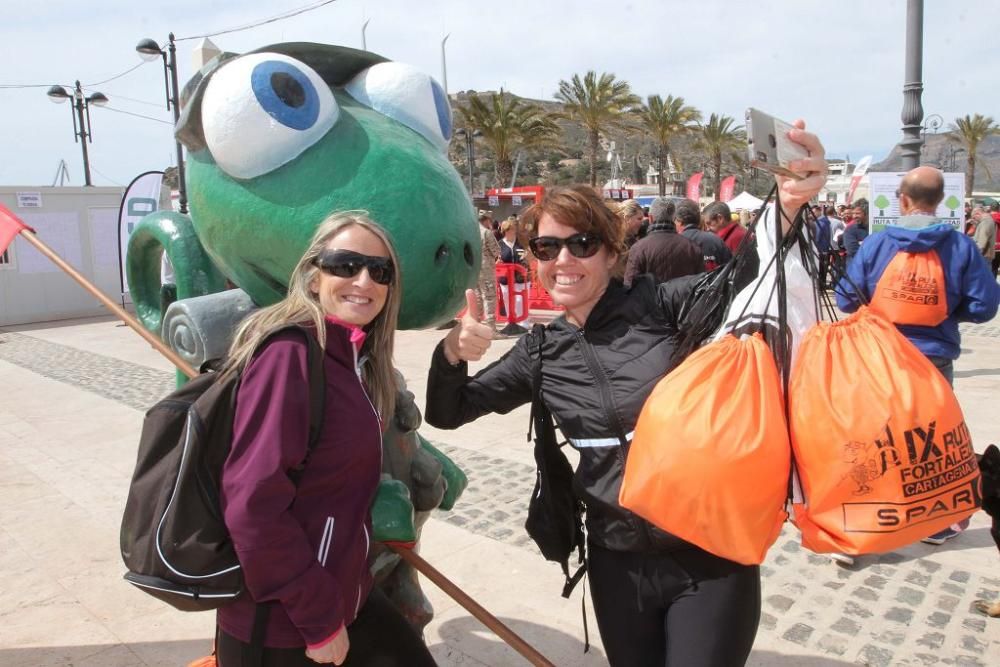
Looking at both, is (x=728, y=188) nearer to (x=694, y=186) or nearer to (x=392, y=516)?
(x=694, y=186)

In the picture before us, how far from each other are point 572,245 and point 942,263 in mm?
2561

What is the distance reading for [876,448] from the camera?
1350 millimetres

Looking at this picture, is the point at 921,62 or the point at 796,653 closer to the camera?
the point at 796,653

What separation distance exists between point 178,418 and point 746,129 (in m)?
1.24

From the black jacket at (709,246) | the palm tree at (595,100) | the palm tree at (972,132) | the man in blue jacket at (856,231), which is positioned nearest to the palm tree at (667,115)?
the palm tree at (595,100)

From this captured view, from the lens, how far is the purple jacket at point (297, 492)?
145cm

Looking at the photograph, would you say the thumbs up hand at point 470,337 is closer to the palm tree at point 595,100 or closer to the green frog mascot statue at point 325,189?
the green frog mascot statue at point 325,189

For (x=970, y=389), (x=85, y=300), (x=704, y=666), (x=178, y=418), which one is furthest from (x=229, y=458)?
(x=85, y=300)

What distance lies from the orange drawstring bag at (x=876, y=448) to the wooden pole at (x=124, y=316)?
5.74ft

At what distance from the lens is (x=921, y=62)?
7086mm

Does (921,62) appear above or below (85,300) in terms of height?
above

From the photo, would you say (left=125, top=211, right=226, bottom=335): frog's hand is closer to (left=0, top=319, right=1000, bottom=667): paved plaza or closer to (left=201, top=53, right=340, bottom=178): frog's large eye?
(left=201, top=53, right=340, bottom=178): frog's large eye

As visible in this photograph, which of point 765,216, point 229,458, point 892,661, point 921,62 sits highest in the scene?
point 921,62

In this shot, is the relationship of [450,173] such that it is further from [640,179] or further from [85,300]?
[640,179]
